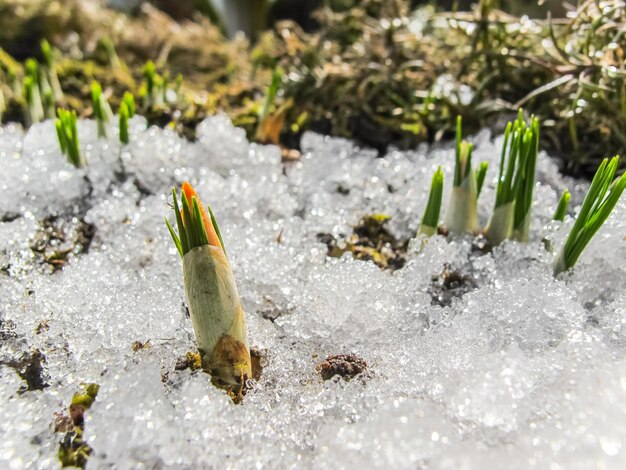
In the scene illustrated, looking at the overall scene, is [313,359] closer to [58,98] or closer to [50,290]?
[50,290]

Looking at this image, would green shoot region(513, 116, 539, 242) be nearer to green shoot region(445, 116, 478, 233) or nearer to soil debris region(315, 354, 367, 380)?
green shoot region(445, 116, 478, 233)

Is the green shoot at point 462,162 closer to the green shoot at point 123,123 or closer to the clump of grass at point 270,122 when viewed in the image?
the clump of grass at point 270,122

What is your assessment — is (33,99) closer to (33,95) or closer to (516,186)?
(33,95)

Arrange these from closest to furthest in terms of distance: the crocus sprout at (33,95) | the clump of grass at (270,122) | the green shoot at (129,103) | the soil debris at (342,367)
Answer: the soil debris at (342,367), the green shoot at (129,103), the crocus sprout at (33,95), the clump of grass at (270,122)

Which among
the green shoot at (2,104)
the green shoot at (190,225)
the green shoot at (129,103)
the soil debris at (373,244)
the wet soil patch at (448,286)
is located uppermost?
the green shoot at (2,104)

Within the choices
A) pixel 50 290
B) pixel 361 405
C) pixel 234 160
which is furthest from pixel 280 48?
pixel 361 405

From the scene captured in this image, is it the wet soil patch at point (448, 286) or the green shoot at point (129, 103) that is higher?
the green shoot at point (129, 103)

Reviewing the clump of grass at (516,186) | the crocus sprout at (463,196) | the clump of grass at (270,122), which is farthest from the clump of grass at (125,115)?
the clump of grass at (516,186)
